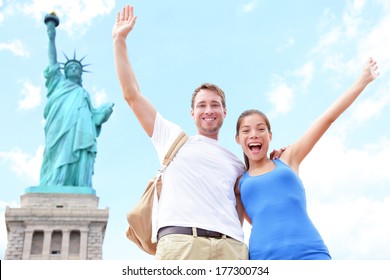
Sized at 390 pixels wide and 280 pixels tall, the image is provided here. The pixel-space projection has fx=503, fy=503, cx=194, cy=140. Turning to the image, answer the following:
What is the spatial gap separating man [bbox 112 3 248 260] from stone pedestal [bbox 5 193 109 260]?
719 inches

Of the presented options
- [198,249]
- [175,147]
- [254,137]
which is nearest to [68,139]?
[175,147]

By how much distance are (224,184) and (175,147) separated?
43 cm

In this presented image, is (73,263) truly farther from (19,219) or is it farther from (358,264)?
(19,219)

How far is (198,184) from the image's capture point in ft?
10.4

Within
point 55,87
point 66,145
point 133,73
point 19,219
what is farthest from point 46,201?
point 133,73

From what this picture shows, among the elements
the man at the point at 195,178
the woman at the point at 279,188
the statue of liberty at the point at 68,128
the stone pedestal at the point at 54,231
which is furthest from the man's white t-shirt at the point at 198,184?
the statue of liberty at the point at 68,128

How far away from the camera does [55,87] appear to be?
25125mm

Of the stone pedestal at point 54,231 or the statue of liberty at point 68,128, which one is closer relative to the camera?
the stone pedestal at point 54,231

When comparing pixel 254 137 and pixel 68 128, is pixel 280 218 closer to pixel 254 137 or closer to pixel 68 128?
pixel 254 137

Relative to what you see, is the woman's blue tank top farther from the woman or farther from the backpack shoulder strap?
the backpack shoulder strap

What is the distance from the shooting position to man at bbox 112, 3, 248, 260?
298cm

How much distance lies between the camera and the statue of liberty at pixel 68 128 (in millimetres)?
22922

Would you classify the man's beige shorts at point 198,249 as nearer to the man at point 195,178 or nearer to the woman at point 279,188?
the man at point 195,178

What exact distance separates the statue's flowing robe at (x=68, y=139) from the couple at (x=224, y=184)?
65.5 ft
